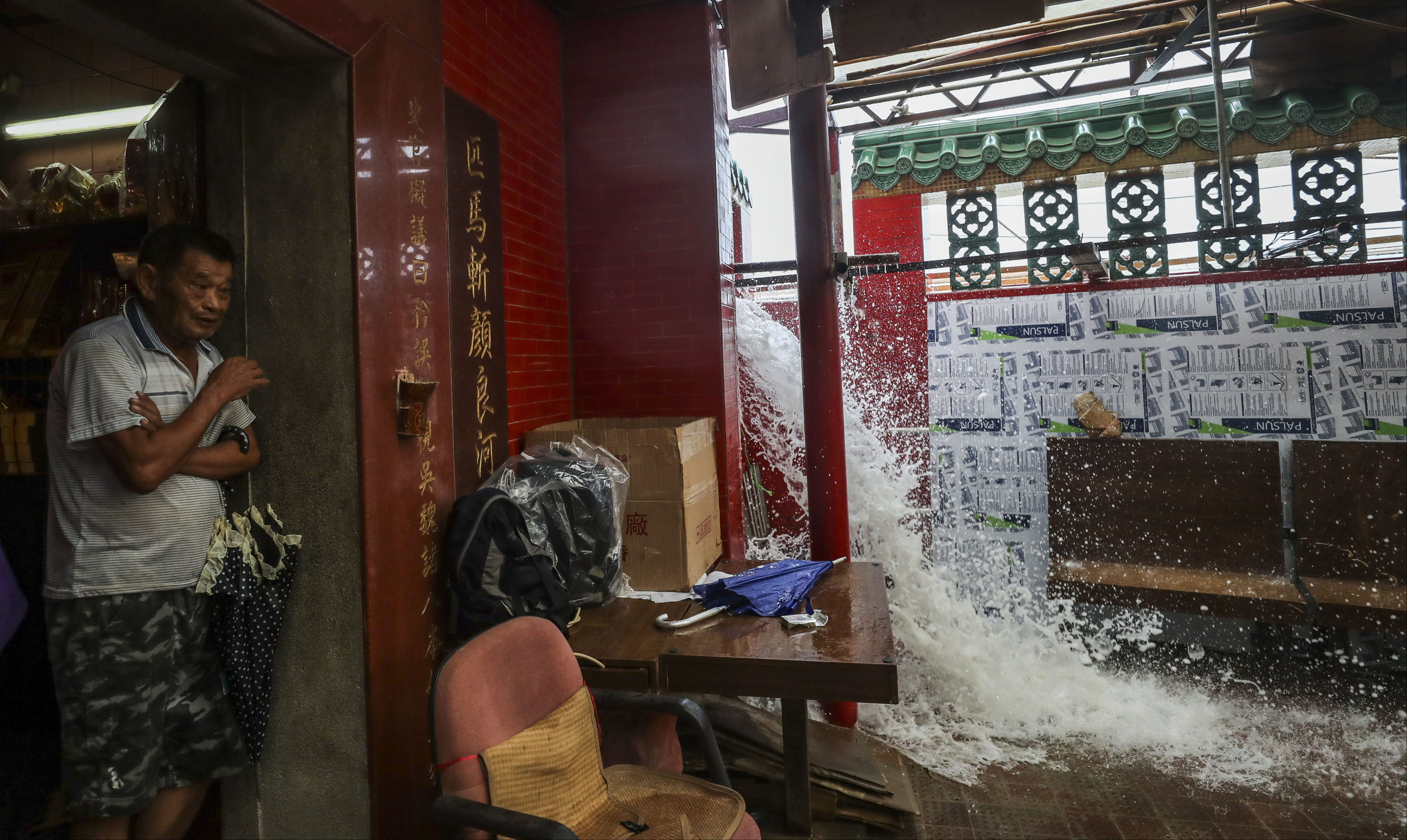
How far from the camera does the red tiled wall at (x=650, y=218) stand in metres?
4.00

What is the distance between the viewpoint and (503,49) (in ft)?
11.4

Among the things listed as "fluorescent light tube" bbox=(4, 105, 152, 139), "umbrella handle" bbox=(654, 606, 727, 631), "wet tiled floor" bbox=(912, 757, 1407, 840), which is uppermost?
"fluorescent light tube" bbox=(4, 105, 152, 139)

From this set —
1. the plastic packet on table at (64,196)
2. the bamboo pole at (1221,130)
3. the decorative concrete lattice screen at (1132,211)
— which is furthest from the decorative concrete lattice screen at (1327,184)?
the plastic packet on table at (64,196)

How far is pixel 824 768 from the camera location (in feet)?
10.5

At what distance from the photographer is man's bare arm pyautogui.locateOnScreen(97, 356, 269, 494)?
1842mm

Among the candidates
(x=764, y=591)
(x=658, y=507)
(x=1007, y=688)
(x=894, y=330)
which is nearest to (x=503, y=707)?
(x=764, y=591)

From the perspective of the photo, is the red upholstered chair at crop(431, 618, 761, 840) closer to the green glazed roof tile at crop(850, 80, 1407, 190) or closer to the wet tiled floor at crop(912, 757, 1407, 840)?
the wet tiled floor at crop(912, 757, 1407, 840)

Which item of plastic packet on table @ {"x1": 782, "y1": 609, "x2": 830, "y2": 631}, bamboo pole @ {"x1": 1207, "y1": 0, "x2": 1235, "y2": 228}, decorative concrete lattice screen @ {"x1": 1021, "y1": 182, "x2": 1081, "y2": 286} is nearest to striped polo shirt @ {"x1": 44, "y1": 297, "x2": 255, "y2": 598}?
plastic packet on table @ {"x1": 782, "y1": 609, "x2": 830, "y2": 631}

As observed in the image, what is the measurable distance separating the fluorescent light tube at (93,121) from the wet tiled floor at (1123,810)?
4913 mm

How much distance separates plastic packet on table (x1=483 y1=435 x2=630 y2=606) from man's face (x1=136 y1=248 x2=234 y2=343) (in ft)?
3.53

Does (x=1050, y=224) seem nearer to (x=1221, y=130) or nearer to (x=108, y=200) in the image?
(x=1221, y=130)

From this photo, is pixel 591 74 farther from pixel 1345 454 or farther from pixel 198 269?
pixel 1345 454

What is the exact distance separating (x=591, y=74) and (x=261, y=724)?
3.53 metres

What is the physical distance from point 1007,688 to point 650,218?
11.1ft
